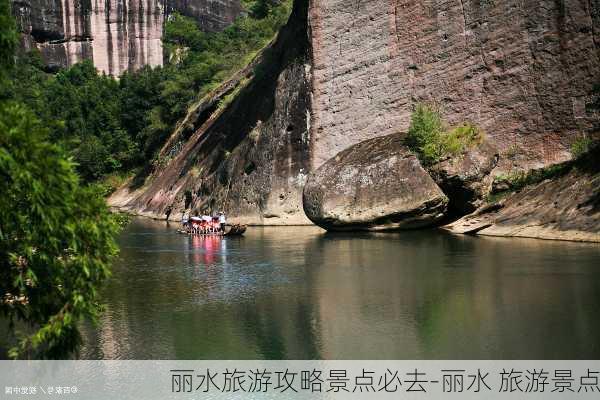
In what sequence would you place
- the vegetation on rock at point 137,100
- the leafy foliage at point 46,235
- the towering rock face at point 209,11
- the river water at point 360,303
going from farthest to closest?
the towering rock face at point 209,11
the vegetation on rock at point 137,100
the river water at point 360,303
the leafy foliage at point 46,235

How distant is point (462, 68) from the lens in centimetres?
3916

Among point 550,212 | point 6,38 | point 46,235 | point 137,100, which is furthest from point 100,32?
point 46,235

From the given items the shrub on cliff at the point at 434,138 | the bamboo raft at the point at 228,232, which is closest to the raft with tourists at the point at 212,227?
the bamboo raft at the point at 228,232

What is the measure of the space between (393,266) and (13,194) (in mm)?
16193

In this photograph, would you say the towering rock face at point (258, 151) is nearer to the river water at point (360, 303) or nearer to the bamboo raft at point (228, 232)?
the bamboo raft at point (228, 232)

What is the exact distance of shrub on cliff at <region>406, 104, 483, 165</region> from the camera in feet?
120

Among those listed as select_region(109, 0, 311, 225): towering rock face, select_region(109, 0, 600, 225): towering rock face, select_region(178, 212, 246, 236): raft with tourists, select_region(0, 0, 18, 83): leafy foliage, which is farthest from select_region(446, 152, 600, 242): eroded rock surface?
select_region(0, 0, 18, 83): leafy foliage

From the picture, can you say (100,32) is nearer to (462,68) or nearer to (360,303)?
(462,68)

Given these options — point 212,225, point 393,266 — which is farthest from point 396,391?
point 212,225

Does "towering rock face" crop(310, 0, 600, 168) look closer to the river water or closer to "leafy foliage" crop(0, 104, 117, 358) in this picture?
the river water

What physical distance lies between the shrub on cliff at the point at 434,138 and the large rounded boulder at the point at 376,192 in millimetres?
616

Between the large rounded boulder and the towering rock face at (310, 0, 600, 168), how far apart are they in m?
3.61

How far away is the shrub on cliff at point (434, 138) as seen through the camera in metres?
36.5

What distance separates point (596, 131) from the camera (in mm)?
34188
